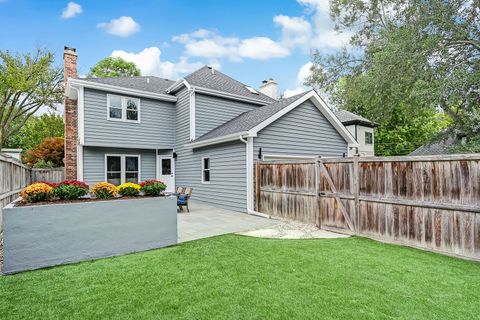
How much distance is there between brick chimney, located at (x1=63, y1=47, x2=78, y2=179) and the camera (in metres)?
13.3

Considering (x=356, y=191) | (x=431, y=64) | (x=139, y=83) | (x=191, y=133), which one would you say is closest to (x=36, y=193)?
(x=356, y=191)

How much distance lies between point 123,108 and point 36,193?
30.8 feet

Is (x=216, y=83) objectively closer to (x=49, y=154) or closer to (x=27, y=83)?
(x=49, y=154)

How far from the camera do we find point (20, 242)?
4.26 meters

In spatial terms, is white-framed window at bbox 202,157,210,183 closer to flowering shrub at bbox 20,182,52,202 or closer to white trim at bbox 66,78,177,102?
white trim at bbox 66,78,177,102

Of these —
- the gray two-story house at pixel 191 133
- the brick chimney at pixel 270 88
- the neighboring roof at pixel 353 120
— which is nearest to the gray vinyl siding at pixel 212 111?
the gray two-story house at pixel 191 133

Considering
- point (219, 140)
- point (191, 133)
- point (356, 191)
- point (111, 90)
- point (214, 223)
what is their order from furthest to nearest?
point (191, 133) < point (111, 90) < point (219, 140) < point (214, 223) < point (356, 191)

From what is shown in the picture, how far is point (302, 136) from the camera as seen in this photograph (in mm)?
11688

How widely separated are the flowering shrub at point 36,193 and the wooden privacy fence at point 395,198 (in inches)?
241

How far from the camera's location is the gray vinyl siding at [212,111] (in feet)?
43.7

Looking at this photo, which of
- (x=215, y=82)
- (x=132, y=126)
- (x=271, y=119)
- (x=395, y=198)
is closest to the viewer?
(x=395, y=198)

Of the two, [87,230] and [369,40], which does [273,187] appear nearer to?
[87,230]

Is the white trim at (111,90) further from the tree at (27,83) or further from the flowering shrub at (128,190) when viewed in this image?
the tree at (27,83)

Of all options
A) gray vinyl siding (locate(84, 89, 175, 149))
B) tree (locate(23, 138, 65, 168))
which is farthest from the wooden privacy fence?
tree (locate(23, 138, 65, 168))
